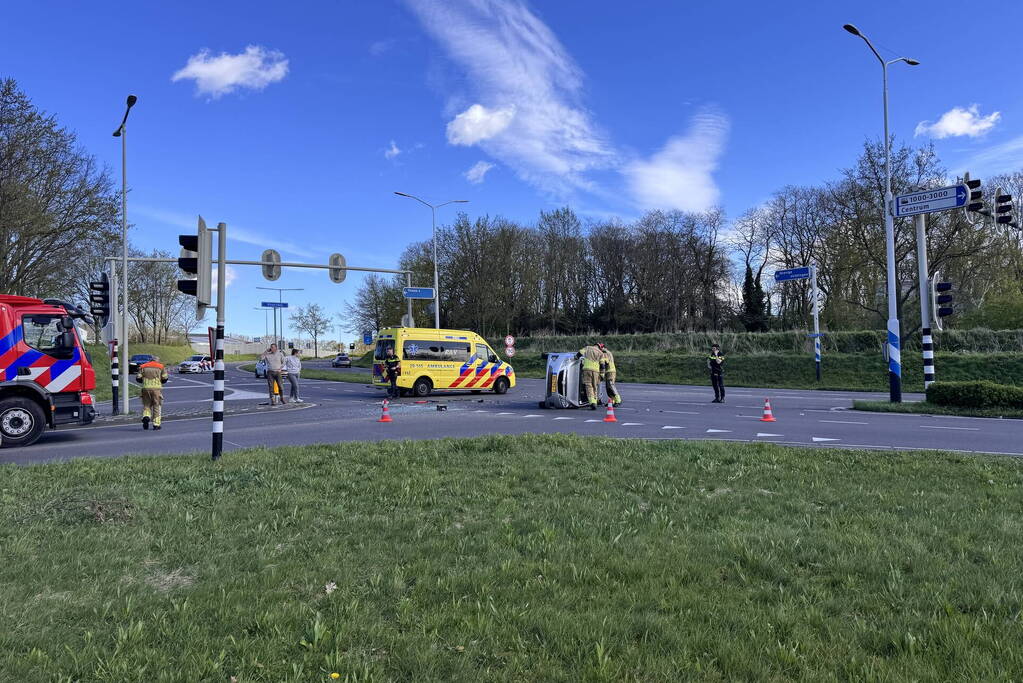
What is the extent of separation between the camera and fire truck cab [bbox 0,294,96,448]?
12.1 metres

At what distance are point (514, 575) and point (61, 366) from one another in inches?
490

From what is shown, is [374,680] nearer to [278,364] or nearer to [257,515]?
[257,515]

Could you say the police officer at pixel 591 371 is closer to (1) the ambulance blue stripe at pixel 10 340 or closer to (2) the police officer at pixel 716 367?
(2) the police officer at pixel 716 367

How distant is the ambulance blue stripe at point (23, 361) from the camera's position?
40.0 feet

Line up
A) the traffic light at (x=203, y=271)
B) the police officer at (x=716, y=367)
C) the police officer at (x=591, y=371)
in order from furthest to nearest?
the police officer at (x=716, y=367), the police officer at (x=591, y=371), the traffic light at (x=203, y=271)

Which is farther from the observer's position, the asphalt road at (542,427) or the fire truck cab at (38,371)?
the fire truck cab at (38,371)

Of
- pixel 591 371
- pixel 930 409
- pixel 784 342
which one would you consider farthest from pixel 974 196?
pixel 784 342

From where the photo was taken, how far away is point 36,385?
486 inches

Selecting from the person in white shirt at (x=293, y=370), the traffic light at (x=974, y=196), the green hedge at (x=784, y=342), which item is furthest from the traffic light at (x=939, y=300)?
the person in white shirt at (x=293, y=370)

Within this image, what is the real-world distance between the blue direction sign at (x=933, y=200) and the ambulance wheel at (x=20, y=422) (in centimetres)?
1976

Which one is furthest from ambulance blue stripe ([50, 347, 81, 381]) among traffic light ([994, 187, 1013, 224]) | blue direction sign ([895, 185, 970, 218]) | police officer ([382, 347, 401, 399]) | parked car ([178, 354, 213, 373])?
parked car ([178, 354, 213, 373])

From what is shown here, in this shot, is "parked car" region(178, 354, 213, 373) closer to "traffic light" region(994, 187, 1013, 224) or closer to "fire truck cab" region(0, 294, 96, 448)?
"fire truck cab" region(0, 294, 96, 448)

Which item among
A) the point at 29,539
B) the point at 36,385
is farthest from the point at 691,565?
the point at 36,385

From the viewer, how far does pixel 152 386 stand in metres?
14.0
